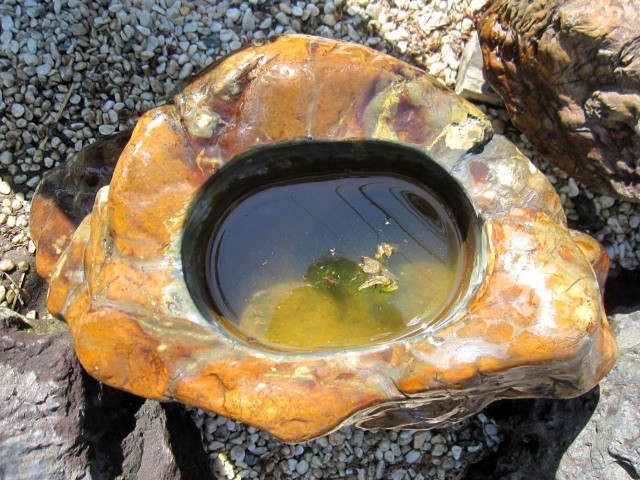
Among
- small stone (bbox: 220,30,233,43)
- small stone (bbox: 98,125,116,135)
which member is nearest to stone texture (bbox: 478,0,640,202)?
small stone (bbox: 220,30,233,43)

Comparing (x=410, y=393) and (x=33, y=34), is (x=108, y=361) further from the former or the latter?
(x=33, y=34)

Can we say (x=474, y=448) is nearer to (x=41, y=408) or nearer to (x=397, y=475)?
(x=397, y=475)

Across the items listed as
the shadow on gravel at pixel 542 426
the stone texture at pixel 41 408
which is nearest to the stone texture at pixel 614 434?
the shadow on gravel at pixel 542 426

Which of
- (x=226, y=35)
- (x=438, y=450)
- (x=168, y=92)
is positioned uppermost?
(x=226, y=35)

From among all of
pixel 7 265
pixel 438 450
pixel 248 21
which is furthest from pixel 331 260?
pixel 7 265

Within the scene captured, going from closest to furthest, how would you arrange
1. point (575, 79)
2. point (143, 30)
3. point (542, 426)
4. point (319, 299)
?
point (575, 79) < point (319, 299) < point (542, 426) < point (143, 30)

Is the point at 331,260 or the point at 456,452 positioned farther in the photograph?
the point at 456,452

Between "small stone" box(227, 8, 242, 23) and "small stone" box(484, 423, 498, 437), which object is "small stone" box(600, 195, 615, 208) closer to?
"small stone" box(484, 423, 498, 437)
